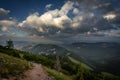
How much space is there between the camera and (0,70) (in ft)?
67.5

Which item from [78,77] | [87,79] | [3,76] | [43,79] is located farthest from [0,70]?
[87,79]

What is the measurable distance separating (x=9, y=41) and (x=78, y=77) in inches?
3139

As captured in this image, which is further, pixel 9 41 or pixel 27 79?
pixel 9 41

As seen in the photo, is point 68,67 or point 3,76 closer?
point 3,76

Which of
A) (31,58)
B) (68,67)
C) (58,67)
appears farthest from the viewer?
(68,67)

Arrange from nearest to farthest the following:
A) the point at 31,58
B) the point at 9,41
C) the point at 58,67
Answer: the point at 58,67 → the point at 31,58 → the point at 9,41

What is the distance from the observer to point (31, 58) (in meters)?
121

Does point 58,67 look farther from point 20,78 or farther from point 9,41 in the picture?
point 9,41

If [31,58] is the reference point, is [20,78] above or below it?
above

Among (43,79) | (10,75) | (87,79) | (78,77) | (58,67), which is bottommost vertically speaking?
(87,79)

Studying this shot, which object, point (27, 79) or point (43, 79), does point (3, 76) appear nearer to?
point (27, 79)

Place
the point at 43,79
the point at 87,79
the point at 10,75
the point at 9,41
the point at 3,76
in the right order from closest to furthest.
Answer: the point at 3,76 → the point at 10,75 → the point at 43,79 → the point at 87,79 → the point at 9,41

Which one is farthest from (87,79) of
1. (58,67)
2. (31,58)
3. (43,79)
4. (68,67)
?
(43,79)

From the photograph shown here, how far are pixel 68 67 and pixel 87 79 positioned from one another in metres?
35.4
